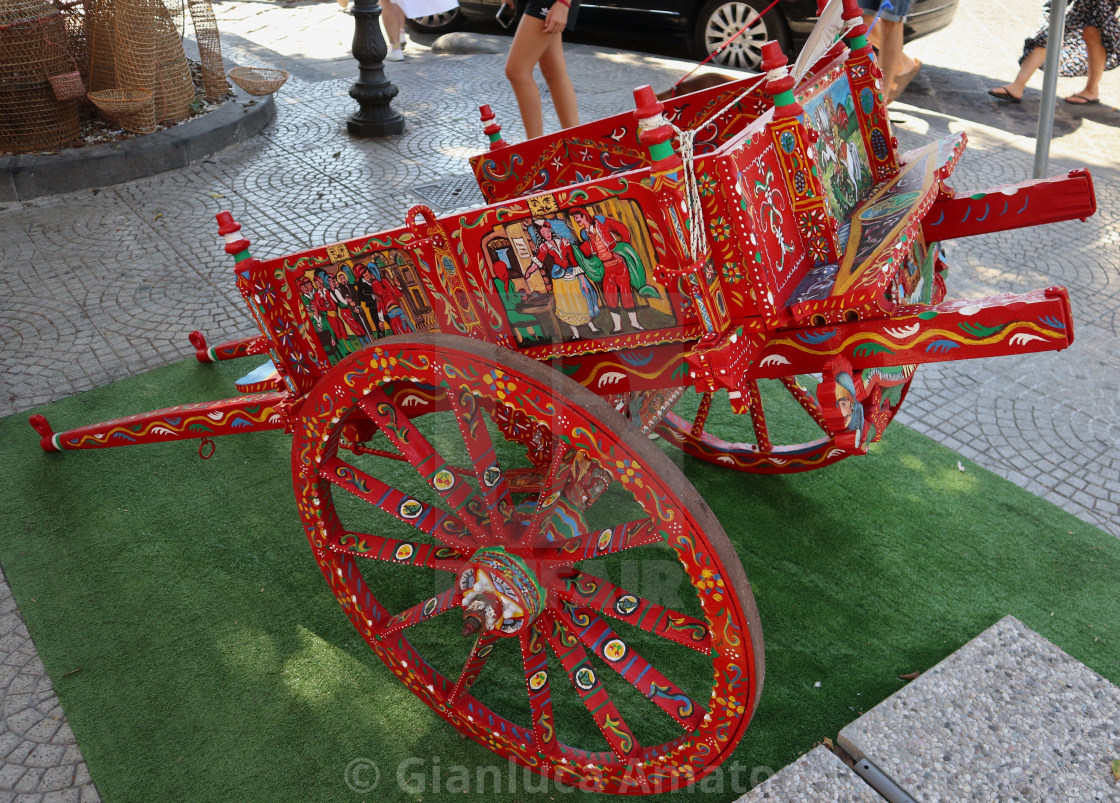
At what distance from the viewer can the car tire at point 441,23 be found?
9.37 metres

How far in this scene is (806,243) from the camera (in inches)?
79.5

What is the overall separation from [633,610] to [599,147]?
1260 mm

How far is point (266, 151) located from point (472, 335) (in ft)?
16.5

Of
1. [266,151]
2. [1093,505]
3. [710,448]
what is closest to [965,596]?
[1093,505]

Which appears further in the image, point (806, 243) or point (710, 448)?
point (710, 448)

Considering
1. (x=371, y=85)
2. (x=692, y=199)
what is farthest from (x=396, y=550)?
(x=371, y=85)

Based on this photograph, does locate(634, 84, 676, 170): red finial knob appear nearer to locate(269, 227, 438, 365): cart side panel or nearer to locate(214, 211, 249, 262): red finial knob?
locate(269, 227, 438, 365): cart side panel

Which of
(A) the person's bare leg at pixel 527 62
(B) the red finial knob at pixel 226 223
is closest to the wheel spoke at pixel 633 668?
(B) the red finial knob at pixel 226 223

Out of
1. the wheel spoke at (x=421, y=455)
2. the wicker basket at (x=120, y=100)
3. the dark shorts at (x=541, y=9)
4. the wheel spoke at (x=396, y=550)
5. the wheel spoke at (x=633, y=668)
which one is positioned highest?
the dark shorts at (x=541, y=9)

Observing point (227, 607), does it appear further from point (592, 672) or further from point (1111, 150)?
point (1111, 150)

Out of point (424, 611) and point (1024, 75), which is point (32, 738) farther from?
point (1024, 75)

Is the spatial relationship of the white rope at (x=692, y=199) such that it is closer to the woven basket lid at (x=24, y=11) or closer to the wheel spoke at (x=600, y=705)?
the wheel spoke at (x=600, y=705)

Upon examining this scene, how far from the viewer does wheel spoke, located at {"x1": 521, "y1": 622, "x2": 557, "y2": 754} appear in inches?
78.7

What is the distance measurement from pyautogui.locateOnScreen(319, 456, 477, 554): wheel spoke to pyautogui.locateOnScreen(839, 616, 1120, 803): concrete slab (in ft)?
3.56
